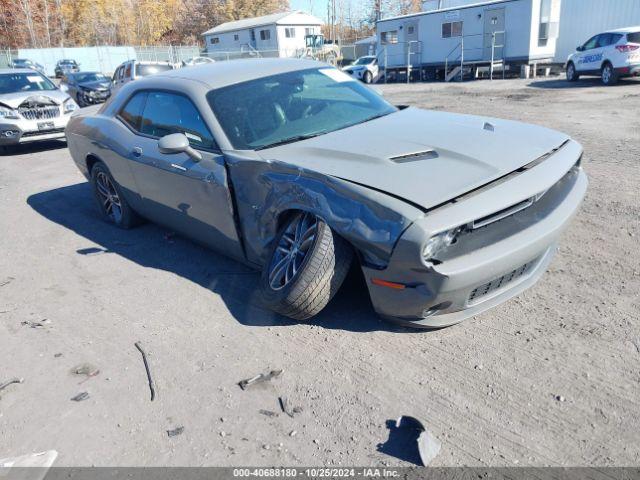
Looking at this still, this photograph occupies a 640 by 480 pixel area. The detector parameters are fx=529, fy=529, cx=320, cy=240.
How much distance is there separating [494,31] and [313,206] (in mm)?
22852

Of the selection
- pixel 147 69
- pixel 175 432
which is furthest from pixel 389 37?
pixel 175 432

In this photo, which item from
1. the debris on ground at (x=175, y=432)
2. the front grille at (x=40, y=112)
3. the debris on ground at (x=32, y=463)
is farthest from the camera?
the front grille at (x=40, y=112)

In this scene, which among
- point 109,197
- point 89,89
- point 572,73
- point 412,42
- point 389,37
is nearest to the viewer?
point 109,197

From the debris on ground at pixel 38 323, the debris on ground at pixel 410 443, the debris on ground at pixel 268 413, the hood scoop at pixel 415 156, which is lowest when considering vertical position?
the debris on ground at pixel 38 323

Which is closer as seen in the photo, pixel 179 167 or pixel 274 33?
pixel 179 167

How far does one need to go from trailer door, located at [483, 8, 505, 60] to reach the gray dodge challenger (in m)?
20.5

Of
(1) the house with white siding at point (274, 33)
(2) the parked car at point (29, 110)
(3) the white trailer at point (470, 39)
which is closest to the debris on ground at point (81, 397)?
(2) the parked car at point (29, 110)

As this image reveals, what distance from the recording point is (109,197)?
5.70 metres

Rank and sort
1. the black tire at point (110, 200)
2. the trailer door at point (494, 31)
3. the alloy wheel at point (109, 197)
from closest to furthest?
1. the black tire at point (110, 200)
2. the alloy wheel at point (109, 197)
3. the trailer door at point (494, 31)

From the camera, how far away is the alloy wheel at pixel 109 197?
18.3 feet

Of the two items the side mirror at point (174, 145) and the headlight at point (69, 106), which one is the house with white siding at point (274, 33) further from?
the side mirror at point (174, 145)

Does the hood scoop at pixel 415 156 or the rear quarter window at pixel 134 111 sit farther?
the rear quarter window at pixel 134 111

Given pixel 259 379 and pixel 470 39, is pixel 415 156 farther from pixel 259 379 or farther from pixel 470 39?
pixel 470 39

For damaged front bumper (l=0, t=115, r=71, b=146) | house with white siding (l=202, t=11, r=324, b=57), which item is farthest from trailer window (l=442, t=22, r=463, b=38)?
house with white siding (l=202, t=11, r=324, b=57)
